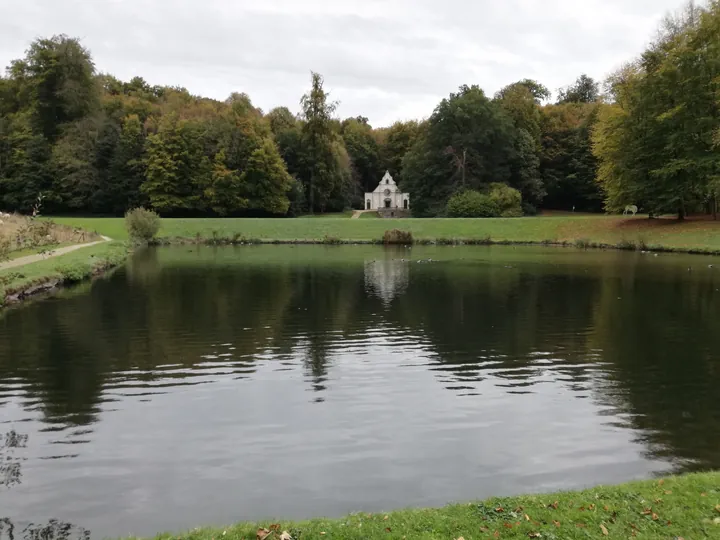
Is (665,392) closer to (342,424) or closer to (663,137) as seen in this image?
(342,424)

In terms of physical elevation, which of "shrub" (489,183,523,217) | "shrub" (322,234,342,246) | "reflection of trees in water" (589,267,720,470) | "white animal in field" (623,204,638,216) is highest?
"shrub" (489,183,523,217)

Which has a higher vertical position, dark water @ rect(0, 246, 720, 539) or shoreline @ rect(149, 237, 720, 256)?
shoreline @ rect(149, 237, 720, 256)

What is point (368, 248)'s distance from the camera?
44.3 metres

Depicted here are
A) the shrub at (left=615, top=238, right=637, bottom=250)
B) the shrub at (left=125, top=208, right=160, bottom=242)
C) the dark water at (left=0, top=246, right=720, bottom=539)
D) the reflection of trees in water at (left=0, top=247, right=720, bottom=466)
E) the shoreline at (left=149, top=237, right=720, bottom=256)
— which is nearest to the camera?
the dark water at (left=0, top=246, right=720, bottom=539)

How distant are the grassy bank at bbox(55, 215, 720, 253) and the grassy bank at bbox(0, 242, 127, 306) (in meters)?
20.9

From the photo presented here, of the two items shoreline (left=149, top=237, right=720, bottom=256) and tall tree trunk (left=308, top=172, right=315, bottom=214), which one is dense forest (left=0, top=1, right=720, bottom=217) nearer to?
tall tree trunk (left=308, top=172, right=315, bottom=214)

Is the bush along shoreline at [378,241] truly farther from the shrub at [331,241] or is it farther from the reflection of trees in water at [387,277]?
the reflection of trees in water at [387,277]

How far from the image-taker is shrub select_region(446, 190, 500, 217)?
63375mm

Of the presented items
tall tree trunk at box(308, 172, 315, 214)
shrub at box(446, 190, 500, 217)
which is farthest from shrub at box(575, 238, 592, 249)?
tall tree trunk at box(308, 172, 315, 214)

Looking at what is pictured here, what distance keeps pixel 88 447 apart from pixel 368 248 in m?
37.1

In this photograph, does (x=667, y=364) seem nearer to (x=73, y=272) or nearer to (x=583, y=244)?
(x=73, y=272)

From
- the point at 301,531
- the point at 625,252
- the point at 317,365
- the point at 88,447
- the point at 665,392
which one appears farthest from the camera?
the point at 625,252

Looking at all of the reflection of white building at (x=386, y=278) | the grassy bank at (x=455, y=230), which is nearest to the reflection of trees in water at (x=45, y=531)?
the reflection of white building at (x=386, y=278)

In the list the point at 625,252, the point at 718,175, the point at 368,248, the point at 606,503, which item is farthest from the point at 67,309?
the point at 718,175
